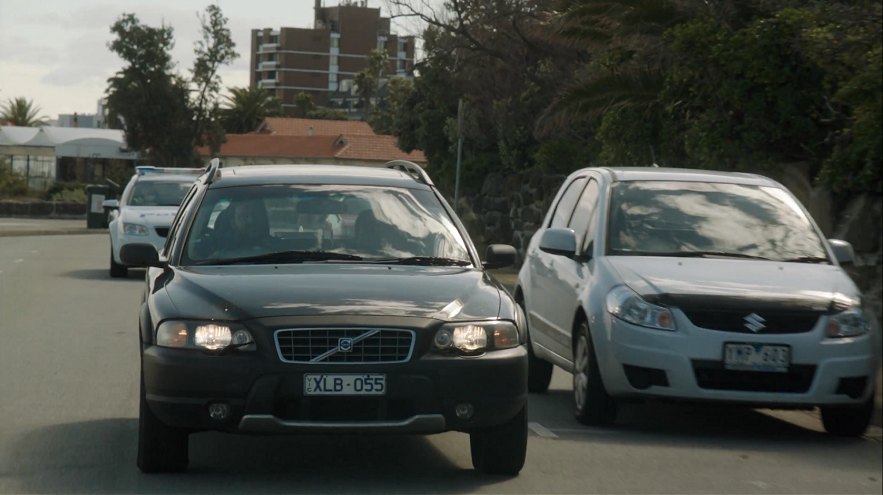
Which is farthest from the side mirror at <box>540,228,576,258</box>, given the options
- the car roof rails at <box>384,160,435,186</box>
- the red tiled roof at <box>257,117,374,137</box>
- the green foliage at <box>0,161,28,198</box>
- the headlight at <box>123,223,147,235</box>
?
the red tiled roof at <box>257,117,374,137</box>

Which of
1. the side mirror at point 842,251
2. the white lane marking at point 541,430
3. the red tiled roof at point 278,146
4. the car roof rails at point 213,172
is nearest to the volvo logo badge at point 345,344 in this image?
the car roof rails at point 213,172

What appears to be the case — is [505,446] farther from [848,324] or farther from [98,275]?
[98,275]

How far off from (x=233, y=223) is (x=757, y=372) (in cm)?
309

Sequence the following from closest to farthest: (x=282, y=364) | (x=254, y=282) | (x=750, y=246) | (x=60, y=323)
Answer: (x=282, y=364) < (x=254, y=282) < (x=750, y=246) < (x=60, y=323)

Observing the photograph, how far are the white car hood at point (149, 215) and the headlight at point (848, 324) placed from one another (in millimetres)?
15463

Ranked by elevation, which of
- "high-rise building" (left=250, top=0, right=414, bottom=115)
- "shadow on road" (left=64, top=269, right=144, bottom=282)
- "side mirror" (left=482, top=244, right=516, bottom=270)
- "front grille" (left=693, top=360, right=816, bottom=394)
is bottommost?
"shadow on road" (left=64, top=269, right=144, bottom=282)

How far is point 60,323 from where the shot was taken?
16.2m

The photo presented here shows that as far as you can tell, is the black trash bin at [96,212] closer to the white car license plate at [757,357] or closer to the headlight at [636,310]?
the headlight at [636,310]

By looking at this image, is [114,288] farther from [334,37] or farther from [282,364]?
[334,37]

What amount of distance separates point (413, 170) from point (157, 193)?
16.0 meters

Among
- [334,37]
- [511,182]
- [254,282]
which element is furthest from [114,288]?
[334,37]

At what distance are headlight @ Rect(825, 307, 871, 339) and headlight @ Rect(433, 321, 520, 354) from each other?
2.50 meters

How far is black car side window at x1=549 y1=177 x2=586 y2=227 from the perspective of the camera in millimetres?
11297

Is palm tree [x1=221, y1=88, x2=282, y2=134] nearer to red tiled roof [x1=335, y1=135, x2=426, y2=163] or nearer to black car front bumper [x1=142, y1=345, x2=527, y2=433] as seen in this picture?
red tiled roof [x1=335, y1=135, x2=426, y2=163]
